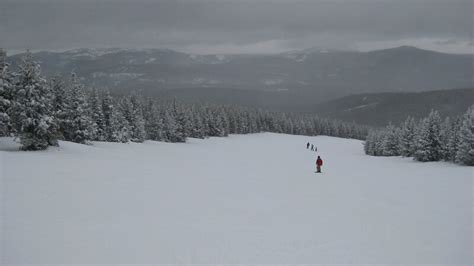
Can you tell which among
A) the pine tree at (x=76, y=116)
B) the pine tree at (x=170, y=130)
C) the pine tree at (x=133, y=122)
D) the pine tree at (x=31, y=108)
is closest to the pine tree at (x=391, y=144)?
the pine tree at (x=170, y=130)

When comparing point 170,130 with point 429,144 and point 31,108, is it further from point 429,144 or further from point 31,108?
point 429,144

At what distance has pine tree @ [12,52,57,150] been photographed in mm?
24734

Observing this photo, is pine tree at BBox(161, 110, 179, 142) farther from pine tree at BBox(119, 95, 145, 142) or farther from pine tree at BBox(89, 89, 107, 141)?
pine tree at BBox(89, 89, 107, 141)

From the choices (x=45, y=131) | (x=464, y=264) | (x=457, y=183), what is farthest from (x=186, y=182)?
(x=457, y=183)

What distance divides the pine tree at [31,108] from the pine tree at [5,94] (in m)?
1.62

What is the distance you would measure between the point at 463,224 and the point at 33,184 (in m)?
17.9

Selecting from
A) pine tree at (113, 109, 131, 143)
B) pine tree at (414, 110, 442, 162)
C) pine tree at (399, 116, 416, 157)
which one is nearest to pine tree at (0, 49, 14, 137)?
pine tree at (113, 109, 131, 143)

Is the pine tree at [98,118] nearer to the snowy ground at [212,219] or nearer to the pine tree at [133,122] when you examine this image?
the pine tree at [133,122]

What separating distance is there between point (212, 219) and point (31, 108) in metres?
18.4

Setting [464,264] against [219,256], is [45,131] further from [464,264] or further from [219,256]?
[464,264]

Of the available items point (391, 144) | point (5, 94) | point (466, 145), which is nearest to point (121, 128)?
point (5, 94)

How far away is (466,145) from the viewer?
34.9m

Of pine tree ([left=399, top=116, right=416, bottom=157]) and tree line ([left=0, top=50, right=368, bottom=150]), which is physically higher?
tree line ([left=0, top=50, right=368, bottom=150])

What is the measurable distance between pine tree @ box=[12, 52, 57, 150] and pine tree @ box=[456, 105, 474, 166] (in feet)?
121
